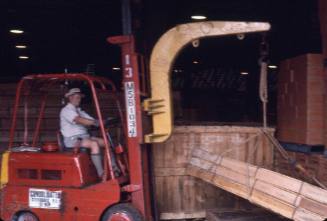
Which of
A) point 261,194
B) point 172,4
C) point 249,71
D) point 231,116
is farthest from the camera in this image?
point 249,71

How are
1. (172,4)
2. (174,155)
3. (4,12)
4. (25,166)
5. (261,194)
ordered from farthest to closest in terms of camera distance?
(4,12) → (172,4) → (174,155) → (25,166) → (261,194)

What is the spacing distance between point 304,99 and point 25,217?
14.8ft

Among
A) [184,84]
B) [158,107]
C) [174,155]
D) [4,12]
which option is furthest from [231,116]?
[158,107]

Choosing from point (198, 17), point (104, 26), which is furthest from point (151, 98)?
point (104, 26)

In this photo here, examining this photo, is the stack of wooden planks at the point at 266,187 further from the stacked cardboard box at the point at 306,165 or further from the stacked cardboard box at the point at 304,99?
the stacked cardboard box at the point at 304,99

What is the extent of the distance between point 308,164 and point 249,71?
57.6 feet

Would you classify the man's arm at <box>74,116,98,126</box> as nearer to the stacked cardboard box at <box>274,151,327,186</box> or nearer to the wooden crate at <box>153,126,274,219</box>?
the wooden crate at <box>153,126,274,219</box>

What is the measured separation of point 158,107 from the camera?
302 inches

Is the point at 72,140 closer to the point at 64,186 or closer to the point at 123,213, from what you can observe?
the point at 64,186

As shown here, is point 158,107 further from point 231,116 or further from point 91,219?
point 231,116

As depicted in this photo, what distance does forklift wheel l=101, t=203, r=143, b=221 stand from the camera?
7.41 meters

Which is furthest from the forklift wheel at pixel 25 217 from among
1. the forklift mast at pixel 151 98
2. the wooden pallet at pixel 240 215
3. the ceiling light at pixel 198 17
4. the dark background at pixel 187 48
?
the ceiling light at pixel 198 17

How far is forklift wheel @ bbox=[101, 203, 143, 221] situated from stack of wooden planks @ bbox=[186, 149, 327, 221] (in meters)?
1.34

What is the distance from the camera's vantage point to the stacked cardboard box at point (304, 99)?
800 centimetres
